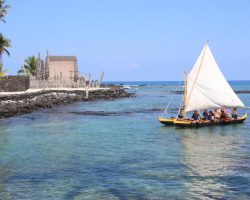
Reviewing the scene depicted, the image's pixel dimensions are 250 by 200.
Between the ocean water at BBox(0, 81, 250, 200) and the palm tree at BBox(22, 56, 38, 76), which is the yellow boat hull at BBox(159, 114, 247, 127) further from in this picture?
the palm tree at BBox(22, 56, 38, 76)

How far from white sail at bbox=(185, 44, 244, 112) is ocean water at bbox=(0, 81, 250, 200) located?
2.10 m

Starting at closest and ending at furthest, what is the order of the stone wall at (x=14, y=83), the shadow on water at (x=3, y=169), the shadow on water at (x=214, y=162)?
the shadow on water at (x=3, y=169) < the shadow on water at (x=214, y=162) < the stone wall at (x=14, y=83)

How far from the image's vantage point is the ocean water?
45.6ft

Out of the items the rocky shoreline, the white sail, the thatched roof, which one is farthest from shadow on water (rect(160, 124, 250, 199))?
Answer: the thatched roof

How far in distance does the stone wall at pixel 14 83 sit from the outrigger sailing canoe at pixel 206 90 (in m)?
28.1

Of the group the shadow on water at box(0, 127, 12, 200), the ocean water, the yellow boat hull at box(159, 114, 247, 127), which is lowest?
the shadow on water at box(0, 127, 12, 200)

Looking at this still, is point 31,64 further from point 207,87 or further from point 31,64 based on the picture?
point 207,87

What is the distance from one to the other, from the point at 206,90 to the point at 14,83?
33.2 meters

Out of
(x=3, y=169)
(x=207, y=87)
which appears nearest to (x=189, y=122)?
(x=207, y=87)

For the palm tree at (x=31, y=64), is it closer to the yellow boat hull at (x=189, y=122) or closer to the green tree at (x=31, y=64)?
the green tree at (x=31, y=64)

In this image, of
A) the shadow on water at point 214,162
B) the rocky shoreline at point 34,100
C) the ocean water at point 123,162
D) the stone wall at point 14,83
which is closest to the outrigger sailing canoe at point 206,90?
the ocean water at point 123,162

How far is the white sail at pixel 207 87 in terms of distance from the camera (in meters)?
31.5

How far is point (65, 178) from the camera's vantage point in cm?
1550

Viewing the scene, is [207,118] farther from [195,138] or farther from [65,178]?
[65,178]
